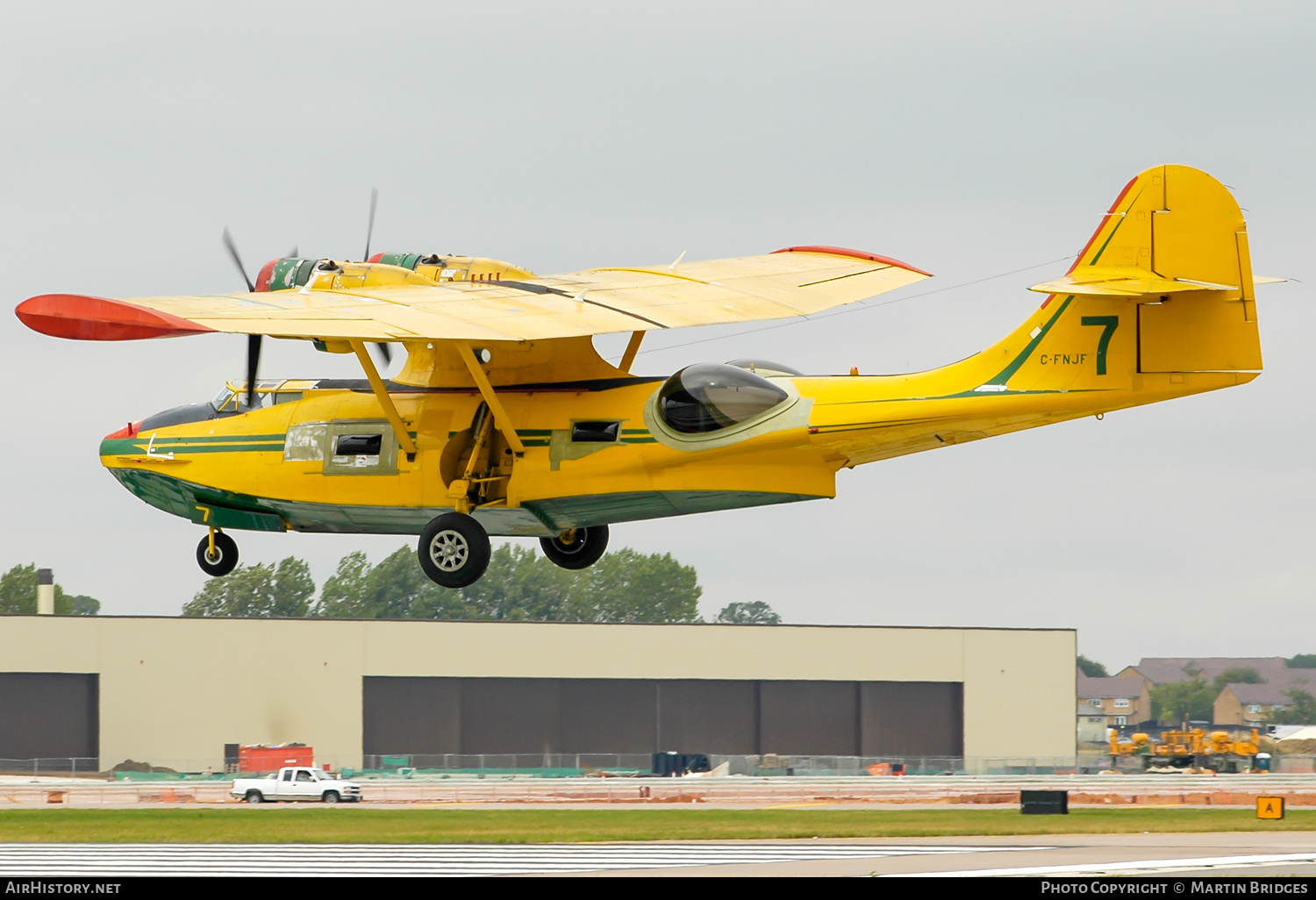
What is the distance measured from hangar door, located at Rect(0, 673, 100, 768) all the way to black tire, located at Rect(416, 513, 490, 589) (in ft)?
176

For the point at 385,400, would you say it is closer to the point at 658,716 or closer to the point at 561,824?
the point at 561,824

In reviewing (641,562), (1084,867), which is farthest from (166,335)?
(641,562)

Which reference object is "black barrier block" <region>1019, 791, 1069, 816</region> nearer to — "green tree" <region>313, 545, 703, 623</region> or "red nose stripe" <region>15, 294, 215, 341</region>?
"red nose stripe" <region>15, 294, 215, 341</region>

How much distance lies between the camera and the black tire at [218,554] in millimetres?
29516

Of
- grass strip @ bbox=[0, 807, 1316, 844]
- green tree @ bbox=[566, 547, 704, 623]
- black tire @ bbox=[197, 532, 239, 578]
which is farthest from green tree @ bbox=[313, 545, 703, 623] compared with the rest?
black tire @ bbox=[197, 532, 239, 578]

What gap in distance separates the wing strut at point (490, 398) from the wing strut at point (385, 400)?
49.9 inches

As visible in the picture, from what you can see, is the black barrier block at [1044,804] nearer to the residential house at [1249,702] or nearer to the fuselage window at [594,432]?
the fuselage window at [594,432]

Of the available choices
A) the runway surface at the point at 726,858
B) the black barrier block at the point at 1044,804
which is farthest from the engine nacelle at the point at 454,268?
the black barrier block at the point at 1044,804

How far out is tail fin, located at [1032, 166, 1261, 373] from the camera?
24125mm

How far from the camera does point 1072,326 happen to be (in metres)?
24.7

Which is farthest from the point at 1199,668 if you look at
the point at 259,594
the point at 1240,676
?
the point at 259,594

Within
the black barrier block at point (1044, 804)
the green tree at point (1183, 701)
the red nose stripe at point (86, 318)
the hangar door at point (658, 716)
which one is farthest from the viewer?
the green tree at point (1183, 701)

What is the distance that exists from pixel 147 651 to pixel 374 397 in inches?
2053
